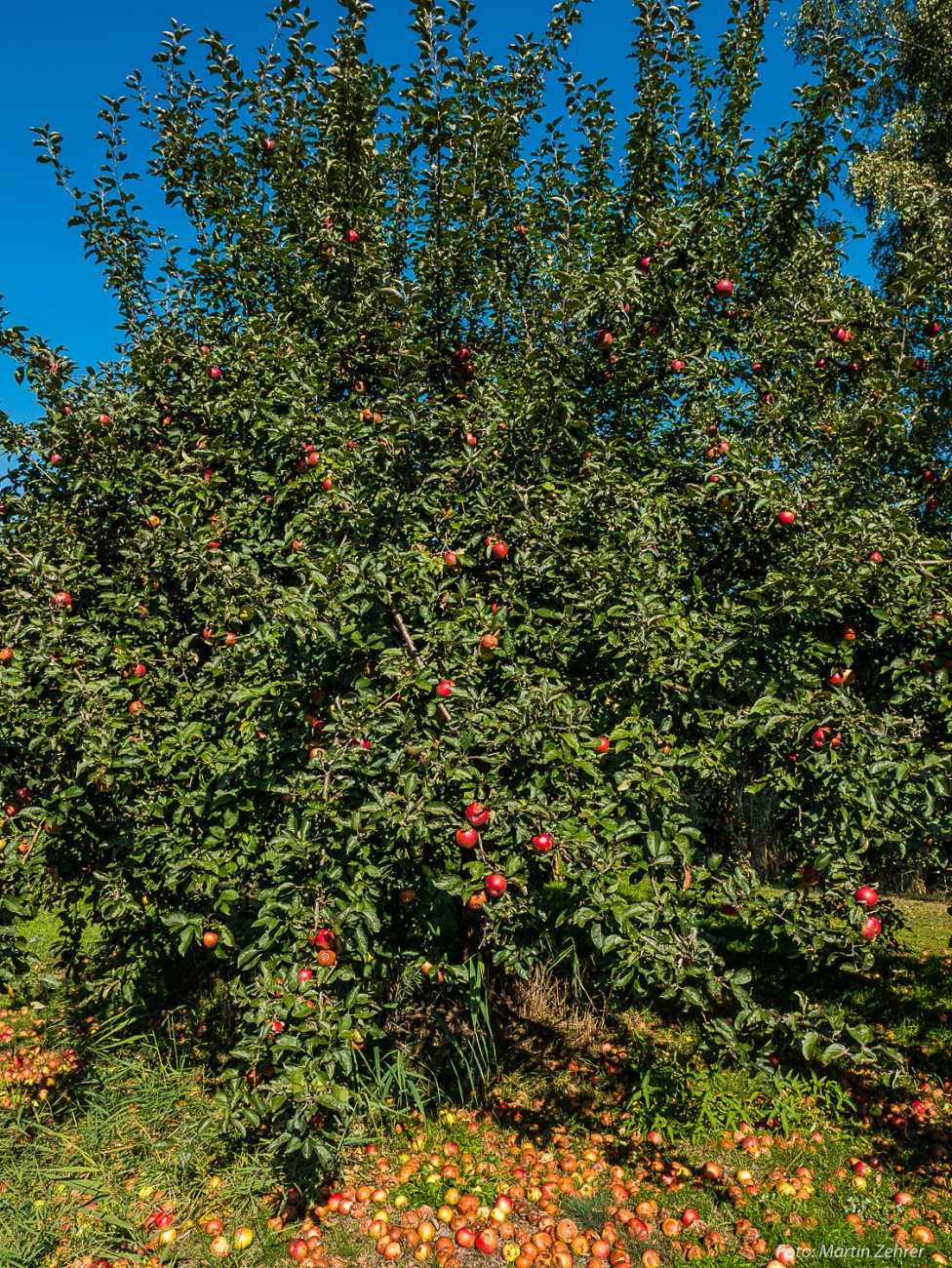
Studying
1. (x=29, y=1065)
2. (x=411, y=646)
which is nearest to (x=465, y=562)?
(x=411, y=646)

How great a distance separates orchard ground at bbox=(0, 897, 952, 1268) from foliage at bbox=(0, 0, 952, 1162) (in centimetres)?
32

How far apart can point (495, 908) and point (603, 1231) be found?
137 centimetres

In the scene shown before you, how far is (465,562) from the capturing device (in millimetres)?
2902

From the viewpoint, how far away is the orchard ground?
2713 mm

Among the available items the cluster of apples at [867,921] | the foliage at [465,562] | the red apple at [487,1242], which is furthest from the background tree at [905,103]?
the red apple at [487,1242]

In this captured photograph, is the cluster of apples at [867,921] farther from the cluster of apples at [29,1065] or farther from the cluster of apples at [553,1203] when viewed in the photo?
the cluster of apples at [29,1065]

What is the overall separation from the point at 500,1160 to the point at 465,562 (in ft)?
8.38

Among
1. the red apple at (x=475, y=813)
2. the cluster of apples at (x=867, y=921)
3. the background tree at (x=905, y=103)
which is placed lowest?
the cluster of apples at (x=867, y=921)

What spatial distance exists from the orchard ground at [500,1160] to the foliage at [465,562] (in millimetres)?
321

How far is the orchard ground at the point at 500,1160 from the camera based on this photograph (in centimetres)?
271

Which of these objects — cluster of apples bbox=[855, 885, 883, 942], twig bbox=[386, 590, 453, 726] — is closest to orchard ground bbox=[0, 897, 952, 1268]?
cluster of apples bbox=[855, 885, 883, 942]

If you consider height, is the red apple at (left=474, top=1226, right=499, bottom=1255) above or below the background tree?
below

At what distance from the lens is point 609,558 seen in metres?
2.71

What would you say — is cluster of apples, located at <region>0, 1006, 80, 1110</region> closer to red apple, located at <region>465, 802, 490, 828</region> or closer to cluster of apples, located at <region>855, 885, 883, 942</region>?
red apple, located at <region>465, 802, 490, 828</region>
